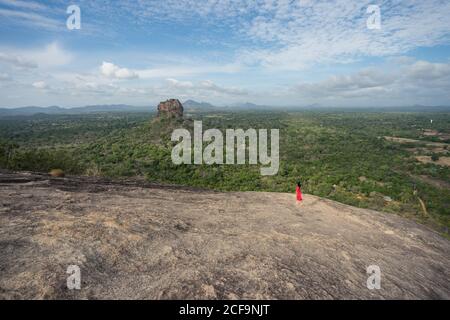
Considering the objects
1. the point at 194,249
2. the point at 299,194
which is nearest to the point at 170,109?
the point at 299,194

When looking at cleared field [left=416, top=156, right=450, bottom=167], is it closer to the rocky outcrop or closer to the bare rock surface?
the bare rock surface

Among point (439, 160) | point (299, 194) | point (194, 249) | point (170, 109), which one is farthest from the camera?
point (170, 109)

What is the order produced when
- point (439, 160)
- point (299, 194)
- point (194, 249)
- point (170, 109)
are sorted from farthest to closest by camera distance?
point (170, 109)
point (439, 160)
point (299, 194)
point (194, 249)

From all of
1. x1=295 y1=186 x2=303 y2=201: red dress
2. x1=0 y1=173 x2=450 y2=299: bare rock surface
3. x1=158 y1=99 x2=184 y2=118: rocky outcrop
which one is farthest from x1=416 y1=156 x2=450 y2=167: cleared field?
x1=158 y1=99 x2=184 y2=118: rocky outcrop

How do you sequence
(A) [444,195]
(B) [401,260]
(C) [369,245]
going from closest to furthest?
(B) [401,260] < (C) [369,245] < (A) [444,195]

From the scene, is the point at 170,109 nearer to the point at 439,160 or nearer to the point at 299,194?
the point at 439,160

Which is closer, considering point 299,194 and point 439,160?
point 299,194
